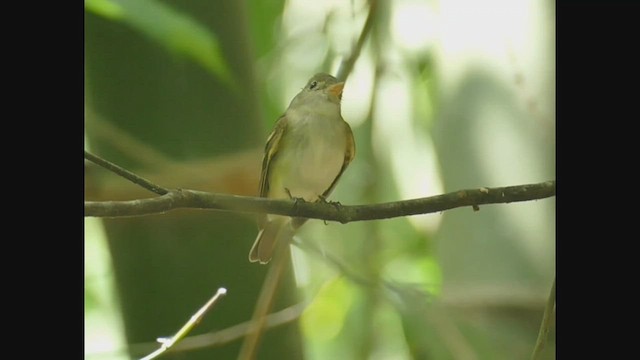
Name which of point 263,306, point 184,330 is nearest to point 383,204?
point 263,306

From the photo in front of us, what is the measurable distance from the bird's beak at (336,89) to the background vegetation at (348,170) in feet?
0.06

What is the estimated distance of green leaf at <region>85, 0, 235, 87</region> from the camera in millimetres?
1235

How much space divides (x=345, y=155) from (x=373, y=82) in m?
0.12

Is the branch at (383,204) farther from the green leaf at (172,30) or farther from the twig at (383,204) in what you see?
the green leaf at (172,30)

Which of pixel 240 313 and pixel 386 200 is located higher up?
pixel 386 200

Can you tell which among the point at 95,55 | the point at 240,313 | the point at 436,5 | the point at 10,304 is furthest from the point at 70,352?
the point at 436,5

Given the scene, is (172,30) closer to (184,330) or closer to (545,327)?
(184,330)

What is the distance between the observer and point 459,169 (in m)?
1.29

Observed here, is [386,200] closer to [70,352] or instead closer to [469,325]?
[469,325]

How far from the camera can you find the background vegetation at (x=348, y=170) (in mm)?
1205

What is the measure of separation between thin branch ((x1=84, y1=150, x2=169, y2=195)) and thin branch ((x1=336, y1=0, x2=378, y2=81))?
347 mm

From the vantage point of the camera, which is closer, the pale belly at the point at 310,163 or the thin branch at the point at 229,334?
the thin branch at the point at 229,334

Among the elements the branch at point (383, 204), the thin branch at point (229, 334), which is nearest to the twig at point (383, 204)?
the branch at point (383, 204)

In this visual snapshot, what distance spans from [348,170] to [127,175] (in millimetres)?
351
